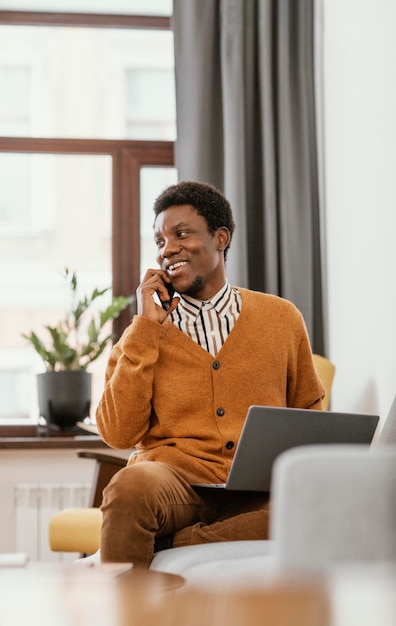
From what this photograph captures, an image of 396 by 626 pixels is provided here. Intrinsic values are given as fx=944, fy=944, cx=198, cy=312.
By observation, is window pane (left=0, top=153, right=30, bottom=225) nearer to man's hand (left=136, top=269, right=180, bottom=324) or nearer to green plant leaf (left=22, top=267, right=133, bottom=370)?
green plant leaf (left=22, top=267, right=133, bottom=370)

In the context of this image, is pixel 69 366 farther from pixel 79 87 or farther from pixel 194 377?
pixel 194 377

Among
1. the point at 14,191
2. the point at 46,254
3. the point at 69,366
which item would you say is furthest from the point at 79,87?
the point at 69,366

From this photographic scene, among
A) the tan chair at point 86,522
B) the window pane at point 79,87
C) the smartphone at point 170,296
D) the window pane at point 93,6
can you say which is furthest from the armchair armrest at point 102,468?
the window pane at point 93,6

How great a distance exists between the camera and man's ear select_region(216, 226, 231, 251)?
8.02ft

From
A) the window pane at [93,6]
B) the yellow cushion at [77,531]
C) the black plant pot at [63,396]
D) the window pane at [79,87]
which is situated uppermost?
the window pane at [93,6]

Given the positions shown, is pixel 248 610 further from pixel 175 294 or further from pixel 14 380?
pixel 14 380

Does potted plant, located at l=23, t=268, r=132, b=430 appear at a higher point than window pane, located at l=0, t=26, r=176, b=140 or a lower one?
lower

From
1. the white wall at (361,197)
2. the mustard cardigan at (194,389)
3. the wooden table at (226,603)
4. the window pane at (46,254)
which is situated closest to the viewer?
the wooden table at (226,603)

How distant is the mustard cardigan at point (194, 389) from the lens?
2.12 m

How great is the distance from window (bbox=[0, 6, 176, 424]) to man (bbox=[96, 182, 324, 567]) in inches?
58.9

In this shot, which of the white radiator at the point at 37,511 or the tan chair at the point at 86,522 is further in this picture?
the white radiator at the point at 37,511

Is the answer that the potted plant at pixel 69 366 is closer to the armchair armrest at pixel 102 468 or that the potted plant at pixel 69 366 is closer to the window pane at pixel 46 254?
the window pane at pixel 46 254

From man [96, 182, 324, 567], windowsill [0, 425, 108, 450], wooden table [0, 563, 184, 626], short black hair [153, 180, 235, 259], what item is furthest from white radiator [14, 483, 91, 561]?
wooden table [0, 563, 184, 626]

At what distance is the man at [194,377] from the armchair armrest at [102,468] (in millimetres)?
361
